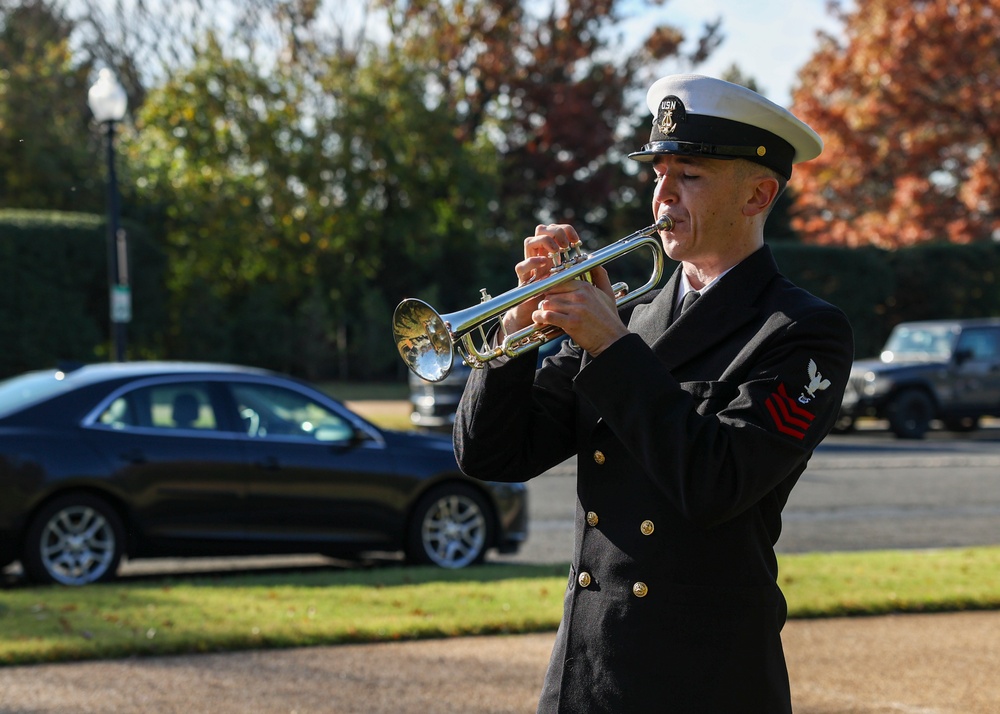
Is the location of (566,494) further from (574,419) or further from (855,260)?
(855,260)

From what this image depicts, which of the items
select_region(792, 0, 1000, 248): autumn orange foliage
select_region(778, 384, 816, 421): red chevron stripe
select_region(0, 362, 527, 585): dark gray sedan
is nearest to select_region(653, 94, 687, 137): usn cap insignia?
select_region(778, 384, 816, 421): red chevron stripe

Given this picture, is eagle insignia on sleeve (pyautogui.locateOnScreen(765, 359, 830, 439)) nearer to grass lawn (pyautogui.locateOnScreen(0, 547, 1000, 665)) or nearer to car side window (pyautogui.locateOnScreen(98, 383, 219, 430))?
grass lawn (pyautogui.locateOnScreen(0, 547, 1000, 665))

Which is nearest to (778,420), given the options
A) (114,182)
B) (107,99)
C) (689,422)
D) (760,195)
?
(689,422)

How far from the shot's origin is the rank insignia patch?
96.4 inches

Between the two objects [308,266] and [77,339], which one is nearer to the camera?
[77,339]

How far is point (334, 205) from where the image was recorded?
1196 inches

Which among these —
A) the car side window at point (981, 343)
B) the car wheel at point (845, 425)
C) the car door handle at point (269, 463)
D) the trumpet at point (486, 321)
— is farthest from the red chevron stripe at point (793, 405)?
the car side window at point (981, 343)

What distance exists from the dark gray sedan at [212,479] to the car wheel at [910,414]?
44.0 ft

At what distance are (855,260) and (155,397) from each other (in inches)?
935

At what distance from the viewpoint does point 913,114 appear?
31.0 meters

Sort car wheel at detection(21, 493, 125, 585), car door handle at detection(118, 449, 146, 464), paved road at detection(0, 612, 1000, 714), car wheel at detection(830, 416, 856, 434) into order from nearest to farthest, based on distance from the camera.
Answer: paved road at detection(0, 612, 1000, 714)
car wheel at detection(21, 493, 125, 585)
car door handle at detection(118, 449, 146, 464)
car wheel at detection(830, 416, 856, 434)

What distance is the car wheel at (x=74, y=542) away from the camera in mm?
8750

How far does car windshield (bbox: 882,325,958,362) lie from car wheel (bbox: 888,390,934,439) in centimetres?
85

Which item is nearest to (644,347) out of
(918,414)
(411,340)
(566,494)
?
(411,340)
